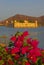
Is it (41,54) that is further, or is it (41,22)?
(41,22)

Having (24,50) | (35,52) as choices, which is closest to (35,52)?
(35,52)

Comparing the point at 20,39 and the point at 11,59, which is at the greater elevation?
the point at 20,39

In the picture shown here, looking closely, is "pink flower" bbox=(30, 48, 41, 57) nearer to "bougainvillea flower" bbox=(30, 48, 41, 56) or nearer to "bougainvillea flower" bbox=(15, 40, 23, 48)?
"bougainvillea flower" bbox=(30, 48, 41, 56)

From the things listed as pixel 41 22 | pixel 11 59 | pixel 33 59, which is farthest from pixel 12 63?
pixel 41 22

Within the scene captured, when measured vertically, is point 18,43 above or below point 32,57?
above

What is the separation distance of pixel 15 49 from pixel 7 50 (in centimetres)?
12

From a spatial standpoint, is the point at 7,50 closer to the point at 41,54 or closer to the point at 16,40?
the point at 16,40

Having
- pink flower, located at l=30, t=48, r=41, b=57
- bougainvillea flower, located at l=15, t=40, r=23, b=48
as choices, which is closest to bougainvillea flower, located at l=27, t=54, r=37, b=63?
pink flower, located at l=30, t=48, r=41, b=57

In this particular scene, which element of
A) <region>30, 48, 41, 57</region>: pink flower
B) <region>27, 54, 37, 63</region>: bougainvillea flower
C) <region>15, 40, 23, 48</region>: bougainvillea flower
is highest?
<region>15, 40, 23, 48</region>: bougainvillea flower

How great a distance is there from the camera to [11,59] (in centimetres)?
242

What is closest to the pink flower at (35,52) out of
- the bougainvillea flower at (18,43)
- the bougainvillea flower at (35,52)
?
the bougainvillea flower at (35,52)

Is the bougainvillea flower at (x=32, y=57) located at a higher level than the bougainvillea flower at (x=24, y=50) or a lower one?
lower

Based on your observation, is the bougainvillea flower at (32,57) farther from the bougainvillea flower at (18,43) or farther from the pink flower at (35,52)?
the bougainvillea flower at (18,43)

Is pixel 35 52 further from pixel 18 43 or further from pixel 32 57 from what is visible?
pixel 18 43
